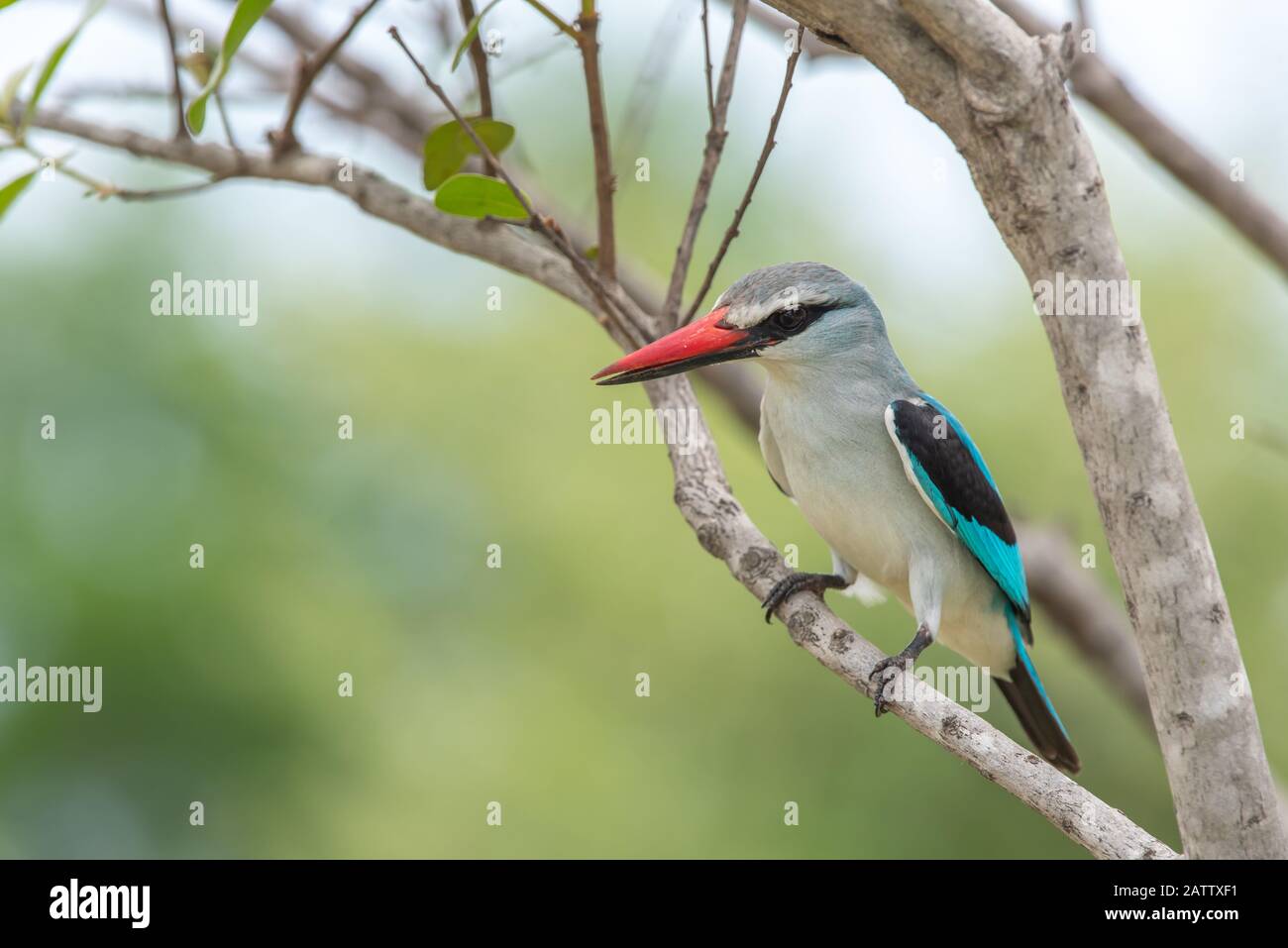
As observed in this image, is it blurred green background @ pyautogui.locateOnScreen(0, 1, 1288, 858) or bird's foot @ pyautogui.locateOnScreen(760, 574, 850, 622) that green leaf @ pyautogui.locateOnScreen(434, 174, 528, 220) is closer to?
bird's foot @ pyautogui.locateOnScreen(760, 574, 850, 622)

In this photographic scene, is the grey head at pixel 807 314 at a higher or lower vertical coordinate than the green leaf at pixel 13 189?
lower

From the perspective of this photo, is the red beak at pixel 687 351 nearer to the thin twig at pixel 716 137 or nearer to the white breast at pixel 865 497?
the thin twig at pixel 716 137

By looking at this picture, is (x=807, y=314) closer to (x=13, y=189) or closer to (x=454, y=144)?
(x=454, y=144)

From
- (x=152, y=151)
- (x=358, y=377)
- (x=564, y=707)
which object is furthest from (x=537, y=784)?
(x=152, y=151)

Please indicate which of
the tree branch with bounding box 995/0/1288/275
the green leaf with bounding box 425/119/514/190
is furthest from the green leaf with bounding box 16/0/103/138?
the tree branch with bounding box 995/0/1288/275

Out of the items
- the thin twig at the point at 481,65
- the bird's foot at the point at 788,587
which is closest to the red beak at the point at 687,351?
the bird's foot at the point at 788,587

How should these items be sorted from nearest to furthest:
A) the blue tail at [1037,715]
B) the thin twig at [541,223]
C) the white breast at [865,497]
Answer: the thin twig at [541,223] → the white breast at [865,497] → the blue tail at [1037,715]
